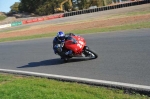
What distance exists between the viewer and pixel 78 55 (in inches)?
359

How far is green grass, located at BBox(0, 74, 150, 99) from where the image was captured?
5.25m

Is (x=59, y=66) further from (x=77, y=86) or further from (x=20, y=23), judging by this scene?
(x=20, y=23)

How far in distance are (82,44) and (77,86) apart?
293cm

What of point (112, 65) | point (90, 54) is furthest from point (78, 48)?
point (112, 65)

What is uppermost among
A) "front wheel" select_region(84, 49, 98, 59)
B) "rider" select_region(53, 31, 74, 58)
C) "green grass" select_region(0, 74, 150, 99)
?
"rider" select_region(53, 31, 74, 58)

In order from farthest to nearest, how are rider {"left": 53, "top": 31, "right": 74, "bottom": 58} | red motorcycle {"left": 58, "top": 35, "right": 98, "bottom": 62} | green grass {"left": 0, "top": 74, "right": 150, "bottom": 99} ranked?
rider {"left": 53, "top": 31, "right": 74, "bottom": 58} → red motorcycle {"left": 58, "top": 35, "right": 98, "bottom": 62} → green grass {"left": 0, "top": 74, "right": 150, "bottom": 99}

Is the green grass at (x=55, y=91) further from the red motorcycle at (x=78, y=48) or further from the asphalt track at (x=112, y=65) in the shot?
the red motorcycle at (x=78, y=48)

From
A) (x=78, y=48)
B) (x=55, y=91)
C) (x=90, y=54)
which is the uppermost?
(x=78, y=48)

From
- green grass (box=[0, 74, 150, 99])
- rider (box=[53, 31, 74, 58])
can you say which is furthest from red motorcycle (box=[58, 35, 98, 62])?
green grass (box=[0, 74, 150, 99])

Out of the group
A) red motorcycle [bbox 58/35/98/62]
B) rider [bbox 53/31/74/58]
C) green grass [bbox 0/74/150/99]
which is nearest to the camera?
green grass [bbox 0/74/150/99]

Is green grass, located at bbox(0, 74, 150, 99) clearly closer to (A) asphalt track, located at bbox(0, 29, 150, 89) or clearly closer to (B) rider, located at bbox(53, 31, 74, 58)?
(A) asphalt track, located at bbox(0, 29, 150, 89)

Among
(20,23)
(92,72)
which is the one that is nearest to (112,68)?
(92,72)

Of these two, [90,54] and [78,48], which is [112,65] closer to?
[90,54]

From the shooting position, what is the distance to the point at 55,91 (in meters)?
5.93
